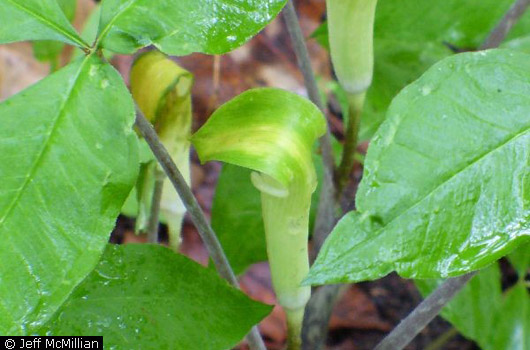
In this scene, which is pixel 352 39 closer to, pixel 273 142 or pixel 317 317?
pixel 273 142

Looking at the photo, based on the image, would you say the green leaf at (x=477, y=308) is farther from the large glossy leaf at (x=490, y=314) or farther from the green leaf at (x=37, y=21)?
the green leaf at (x=37, y=21)

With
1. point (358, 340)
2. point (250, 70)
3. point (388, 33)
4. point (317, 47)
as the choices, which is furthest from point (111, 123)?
point (317, 47)

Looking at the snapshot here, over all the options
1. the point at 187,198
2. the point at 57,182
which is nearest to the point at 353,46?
the point at 187,198

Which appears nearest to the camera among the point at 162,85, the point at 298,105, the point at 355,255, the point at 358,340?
the point at 355,255

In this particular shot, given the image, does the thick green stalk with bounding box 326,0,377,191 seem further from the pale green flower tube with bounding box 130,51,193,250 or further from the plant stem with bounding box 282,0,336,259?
the pale green flower tube with bounding box 130,51,193,250

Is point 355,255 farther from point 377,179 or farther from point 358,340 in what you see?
point 358,340

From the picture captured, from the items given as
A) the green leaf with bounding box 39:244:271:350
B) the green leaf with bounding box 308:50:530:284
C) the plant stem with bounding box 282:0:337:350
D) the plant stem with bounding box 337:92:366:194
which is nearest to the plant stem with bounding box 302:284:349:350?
the plant stem with bounding box 282:0:337:350

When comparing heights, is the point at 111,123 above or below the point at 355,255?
above
